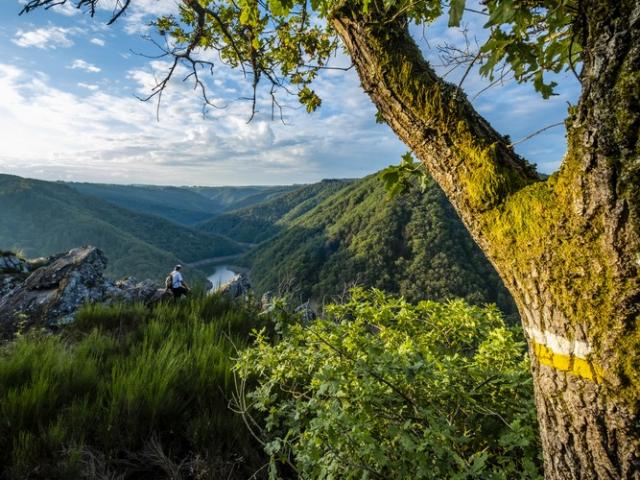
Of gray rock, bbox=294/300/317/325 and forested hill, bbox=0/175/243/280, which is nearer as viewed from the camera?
gray rock, bbox=294/300/317/325

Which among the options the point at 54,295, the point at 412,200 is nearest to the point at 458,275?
the point at 412,200

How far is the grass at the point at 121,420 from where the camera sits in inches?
83.7

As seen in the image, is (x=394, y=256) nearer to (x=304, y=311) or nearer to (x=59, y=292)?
(x=59, y=292)

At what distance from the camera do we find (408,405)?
196 centimetres

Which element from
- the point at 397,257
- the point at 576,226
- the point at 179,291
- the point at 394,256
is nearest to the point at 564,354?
the point at 576,226

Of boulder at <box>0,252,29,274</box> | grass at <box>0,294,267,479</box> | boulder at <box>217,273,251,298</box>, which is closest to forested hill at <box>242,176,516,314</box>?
boulder at <box>217,273,251,298</box>

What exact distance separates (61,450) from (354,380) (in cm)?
190

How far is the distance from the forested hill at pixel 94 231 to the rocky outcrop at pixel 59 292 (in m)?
74.6

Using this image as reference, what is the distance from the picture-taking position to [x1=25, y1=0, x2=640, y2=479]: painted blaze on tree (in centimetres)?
102

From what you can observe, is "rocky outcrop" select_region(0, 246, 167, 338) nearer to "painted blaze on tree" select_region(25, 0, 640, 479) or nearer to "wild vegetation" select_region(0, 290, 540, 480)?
"wild vegetation" select_region(0, 290, 540, 480)

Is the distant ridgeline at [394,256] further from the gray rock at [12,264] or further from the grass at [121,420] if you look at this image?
the grass at [121,420]

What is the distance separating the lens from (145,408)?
258 cm

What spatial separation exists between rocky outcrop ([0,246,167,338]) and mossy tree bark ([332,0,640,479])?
7.55m

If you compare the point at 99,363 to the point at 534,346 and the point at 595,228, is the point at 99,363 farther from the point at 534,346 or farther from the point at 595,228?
the point at 595,228
